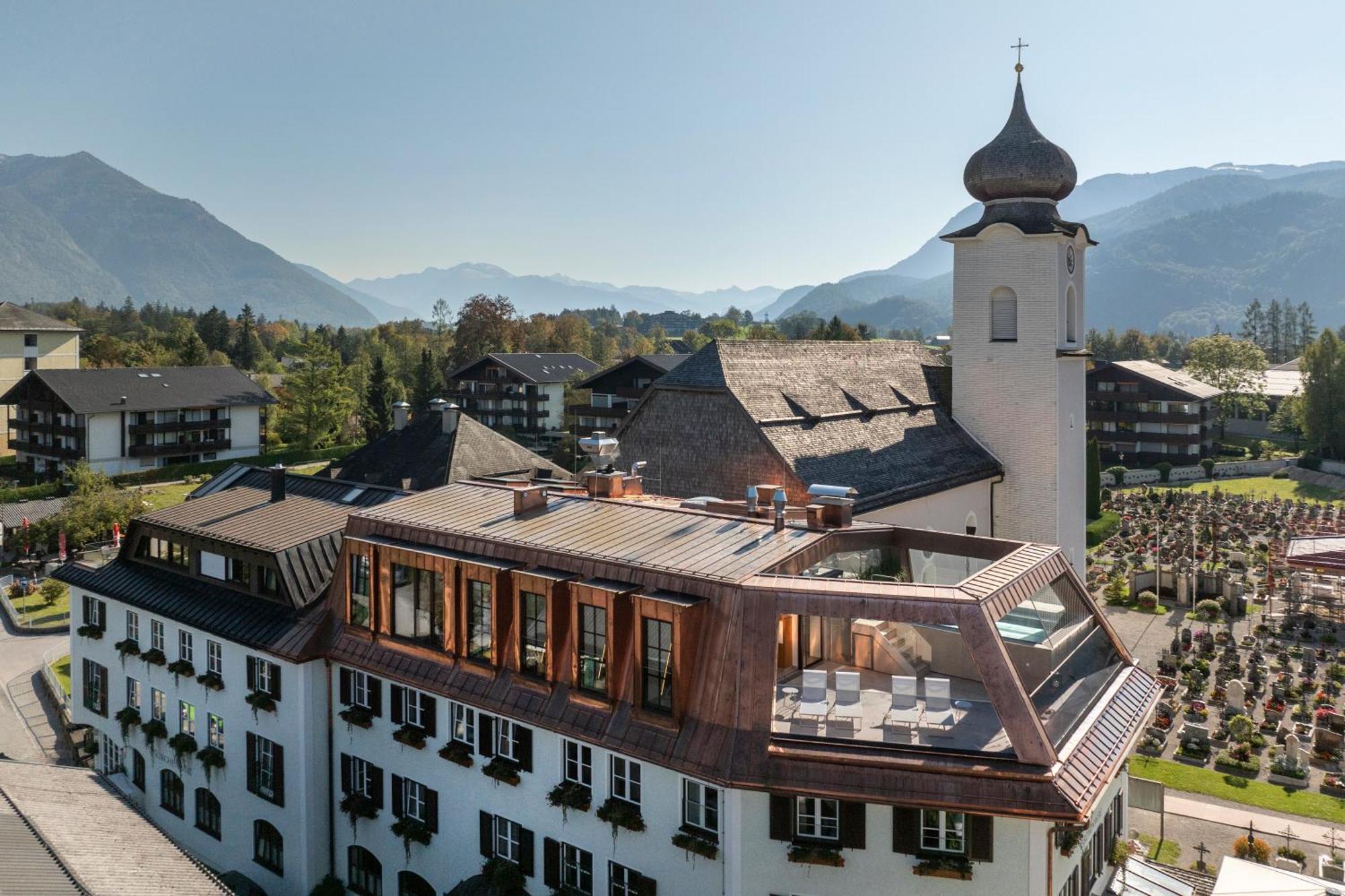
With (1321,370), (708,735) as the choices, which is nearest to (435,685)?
(708,735)

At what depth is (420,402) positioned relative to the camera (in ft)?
300

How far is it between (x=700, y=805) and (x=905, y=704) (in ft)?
10.2

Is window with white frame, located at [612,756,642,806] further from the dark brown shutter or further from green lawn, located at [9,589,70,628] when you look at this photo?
green lawn, located at [9,589,70,628]

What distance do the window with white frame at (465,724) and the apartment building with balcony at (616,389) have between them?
55845 millimetres

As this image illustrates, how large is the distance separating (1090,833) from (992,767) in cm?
419

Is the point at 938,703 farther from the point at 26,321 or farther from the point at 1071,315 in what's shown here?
the point at 26,321

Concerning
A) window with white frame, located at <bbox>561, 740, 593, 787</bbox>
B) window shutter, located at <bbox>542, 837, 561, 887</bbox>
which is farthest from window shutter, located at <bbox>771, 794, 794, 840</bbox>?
window shutter, located at <bbox>542, 837, 561, 887</bbox>

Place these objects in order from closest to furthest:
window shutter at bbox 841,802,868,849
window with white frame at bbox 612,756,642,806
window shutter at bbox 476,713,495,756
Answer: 1. window shutter at bbox 841,802,868,849
2. window with white frame at bbox 612,756,642,806
3. window shutter at bbox 476,713,495,756

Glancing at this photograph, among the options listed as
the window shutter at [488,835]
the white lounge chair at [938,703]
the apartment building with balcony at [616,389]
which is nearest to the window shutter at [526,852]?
the window shutter at [488,835]

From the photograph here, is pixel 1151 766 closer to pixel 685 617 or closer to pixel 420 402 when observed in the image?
pixel 685 617

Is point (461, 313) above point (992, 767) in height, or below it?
above

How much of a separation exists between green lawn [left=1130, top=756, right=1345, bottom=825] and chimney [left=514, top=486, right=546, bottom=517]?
1775 cm

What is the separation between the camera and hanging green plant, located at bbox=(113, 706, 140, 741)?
23.8 m

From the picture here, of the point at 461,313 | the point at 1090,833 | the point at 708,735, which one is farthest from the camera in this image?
the point at 461,313
